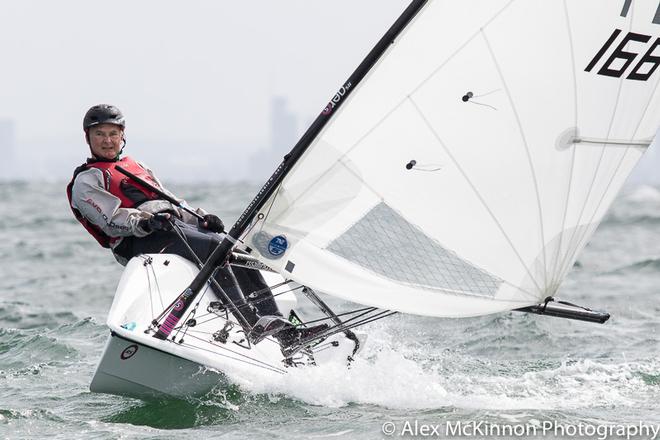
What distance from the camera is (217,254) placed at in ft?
15.8

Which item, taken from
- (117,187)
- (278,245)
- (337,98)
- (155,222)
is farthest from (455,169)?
(117,187)

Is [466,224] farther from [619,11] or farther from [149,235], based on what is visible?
[149,235]

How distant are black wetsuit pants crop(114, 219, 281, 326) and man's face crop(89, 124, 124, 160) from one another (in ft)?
1.51

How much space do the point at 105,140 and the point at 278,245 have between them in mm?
1310

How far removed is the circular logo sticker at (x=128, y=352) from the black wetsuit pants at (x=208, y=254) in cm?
74

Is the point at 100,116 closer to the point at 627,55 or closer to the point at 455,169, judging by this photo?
the point at 455,169

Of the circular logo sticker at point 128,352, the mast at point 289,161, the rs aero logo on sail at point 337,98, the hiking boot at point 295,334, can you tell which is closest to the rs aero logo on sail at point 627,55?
the mast at point 289,161

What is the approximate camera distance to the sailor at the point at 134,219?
5238 millimetres

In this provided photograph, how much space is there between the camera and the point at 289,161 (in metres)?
4.57

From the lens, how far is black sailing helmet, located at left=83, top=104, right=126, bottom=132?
535cm

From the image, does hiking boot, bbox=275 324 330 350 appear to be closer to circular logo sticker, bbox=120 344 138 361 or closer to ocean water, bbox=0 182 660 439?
ocean water, bbox=0 182 660 439

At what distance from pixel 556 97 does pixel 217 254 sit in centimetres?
168

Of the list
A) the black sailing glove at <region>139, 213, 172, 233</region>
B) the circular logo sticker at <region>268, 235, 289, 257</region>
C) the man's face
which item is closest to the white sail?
the circular logo sticker at <region>268, 235, 289, 257</region>

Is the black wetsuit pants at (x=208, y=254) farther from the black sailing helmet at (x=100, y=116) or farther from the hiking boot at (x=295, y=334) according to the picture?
the black sailing helmet at (x=100, y=116)
